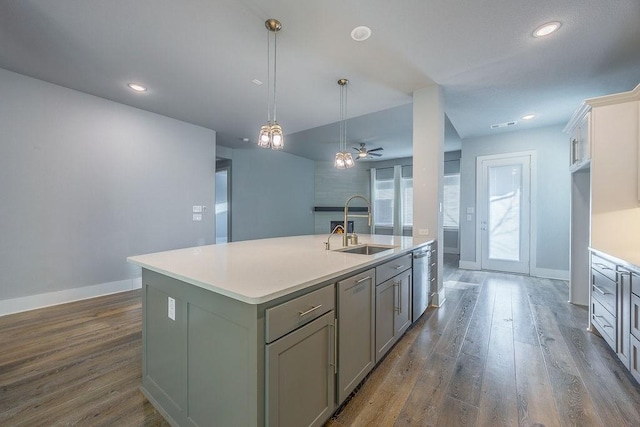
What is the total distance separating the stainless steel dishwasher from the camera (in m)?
2.59

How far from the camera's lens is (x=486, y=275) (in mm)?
4785

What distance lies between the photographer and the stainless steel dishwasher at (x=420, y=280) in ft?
8.50

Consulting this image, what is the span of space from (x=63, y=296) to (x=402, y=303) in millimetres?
4111

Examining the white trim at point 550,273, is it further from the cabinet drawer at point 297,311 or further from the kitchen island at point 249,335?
the cabinet drawer at point 297,311

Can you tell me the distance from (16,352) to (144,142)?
292 centimetres

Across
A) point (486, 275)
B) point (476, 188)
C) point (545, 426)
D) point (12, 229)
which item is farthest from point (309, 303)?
point (476, 188)

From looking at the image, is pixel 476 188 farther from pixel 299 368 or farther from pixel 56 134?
pixel 56 134

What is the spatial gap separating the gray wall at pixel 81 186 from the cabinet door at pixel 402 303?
3.80 m

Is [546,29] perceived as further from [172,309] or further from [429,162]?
[172,309]

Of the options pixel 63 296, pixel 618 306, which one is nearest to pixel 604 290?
pixel 618 306

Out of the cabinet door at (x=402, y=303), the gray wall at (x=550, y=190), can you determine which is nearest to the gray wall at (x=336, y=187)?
the gray wall at (x=550, y=190)

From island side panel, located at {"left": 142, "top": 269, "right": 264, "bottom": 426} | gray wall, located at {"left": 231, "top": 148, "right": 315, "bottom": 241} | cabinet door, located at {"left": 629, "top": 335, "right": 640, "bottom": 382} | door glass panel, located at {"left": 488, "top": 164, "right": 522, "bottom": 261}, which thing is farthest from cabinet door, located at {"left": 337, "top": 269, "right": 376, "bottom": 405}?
gray wall, located at {"left": 231, "top": 148, "right": 315, "bottom": 241}

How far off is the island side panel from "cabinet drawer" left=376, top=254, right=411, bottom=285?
3.55 ft

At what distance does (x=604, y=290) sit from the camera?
2271 mm
